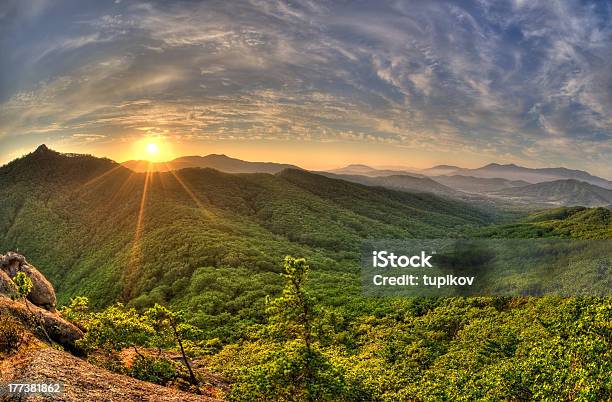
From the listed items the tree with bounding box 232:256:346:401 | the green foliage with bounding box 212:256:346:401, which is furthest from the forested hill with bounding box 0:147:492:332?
the tree with bounding box 232:256:346:401

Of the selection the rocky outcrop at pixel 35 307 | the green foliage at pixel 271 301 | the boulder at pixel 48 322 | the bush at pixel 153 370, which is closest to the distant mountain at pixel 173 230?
the green foliage at pixel 271 301

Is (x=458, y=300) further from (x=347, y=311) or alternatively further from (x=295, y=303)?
(x=295, y=303)

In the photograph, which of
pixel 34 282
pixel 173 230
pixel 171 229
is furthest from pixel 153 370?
pixel 171 229

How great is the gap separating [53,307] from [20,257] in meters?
6.92

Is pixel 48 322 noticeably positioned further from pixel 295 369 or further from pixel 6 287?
pixel 295 369

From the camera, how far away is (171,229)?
101 meters

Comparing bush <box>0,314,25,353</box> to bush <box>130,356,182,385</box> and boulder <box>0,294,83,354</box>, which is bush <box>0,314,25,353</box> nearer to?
boulder <box>0,294,83,354</box>

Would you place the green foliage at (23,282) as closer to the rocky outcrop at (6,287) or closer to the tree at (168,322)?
the tree at (168,322)

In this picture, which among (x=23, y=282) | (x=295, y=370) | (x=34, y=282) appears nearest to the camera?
(x=23, y=282)

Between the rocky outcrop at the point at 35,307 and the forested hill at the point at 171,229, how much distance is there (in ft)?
101

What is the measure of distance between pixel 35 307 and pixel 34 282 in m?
6.11

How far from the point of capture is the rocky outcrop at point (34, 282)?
104 ft

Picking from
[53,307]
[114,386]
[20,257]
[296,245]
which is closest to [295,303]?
[114,386]

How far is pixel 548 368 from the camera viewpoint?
68.2ft
